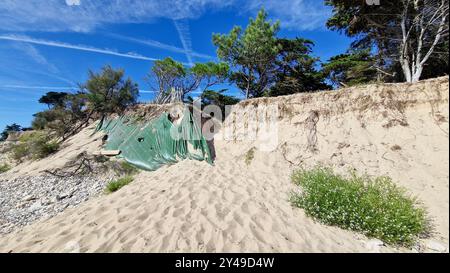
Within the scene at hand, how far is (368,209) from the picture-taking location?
2918mm

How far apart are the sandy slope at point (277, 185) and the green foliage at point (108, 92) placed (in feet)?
27.4

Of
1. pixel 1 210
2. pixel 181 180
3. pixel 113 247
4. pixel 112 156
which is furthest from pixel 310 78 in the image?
pixel 1 210

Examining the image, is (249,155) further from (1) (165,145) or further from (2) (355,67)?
(2) (355,67)

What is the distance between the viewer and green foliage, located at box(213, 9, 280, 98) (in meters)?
12.3

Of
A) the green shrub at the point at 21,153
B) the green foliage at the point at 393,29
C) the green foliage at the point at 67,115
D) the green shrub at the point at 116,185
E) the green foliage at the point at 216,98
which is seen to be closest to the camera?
the green shrub at the point at 116,185

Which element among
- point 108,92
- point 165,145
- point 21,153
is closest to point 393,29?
point 165,145

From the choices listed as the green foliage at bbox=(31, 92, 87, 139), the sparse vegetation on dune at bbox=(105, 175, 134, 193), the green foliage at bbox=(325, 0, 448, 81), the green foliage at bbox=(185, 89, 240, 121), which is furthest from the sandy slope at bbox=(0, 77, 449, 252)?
the green foliage at bbox=(31, 92, 87, 139)

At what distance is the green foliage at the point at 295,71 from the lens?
1240cm

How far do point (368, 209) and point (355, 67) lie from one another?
773 centimetres

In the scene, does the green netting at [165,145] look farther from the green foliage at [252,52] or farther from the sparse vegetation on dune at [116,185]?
the green foliage at [252,52]

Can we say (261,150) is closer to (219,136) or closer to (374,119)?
(219,136)

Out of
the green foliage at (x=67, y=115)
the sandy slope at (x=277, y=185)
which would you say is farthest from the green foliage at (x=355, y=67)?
the green foliage at (x=67, y=115)

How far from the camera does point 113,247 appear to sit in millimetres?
2432
